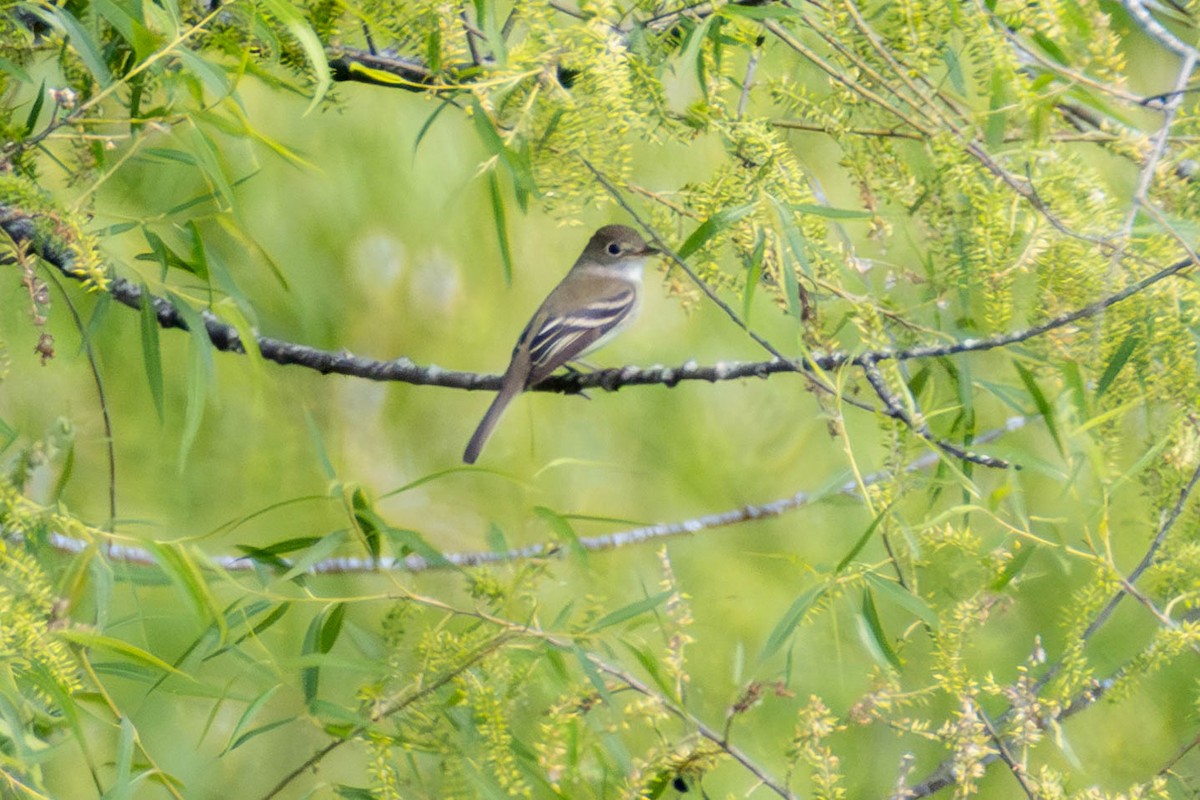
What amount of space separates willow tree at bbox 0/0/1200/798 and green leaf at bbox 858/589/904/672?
0.01 meters

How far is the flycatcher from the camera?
106 inches

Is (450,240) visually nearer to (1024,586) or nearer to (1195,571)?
(1024,586)

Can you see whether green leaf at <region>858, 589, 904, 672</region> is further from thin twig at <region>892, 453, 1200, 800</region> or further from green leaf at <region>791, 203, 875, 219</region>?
green leaf at <region>791, 203, 875, 219</region>

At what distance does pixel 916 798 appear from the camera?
→ 6.22 ft

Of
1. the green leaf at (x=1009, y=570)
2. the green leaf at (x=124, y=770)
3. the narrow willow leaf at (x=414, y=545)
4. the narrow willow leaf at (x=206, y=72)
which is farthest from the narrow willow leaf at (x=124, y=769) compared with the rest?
the green leaf at (x=1009, y=570)

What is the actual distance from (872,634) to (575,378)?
1.33 meters

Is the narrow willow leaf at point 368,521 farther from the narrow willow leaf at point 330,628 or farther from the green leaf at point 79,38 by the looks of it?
the green leaf at point 79,38

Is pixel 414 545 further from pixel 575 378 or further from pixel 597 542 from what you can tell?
pixel 575 378

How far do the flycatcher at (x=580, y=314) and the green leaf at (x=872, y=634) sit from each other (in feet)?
3.65

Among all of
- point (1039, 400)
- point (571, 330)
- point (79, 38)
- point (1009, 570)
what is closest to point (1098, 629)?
point (1009, 570)

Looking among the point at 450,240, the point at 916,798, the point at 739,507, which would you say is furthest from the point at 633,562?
the point at 916,798

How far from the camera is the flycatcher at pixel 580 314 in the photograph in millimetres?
2705

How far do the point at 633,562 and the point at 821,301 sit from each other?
1177 mm

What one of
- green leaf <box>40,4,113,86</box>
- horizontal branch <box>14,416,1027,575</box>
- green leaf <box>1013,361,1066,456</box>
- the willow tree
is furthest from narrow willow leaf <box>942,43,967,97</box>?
green leaf <box>40,4,113,86</box>
